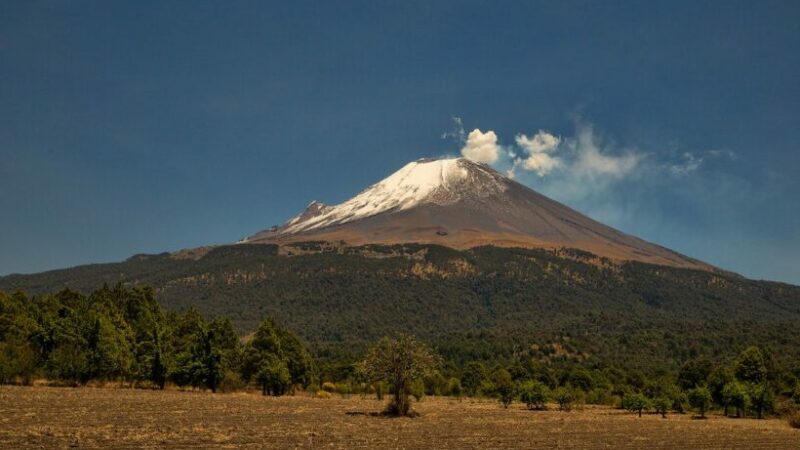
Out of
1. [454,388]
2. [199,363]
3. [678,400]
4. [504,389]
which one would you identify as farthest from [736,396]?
[199,363]

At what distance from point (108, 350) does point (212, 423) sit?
3127cm

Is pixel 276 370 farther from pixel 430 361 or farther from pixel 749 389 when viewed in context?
pixel 749 389

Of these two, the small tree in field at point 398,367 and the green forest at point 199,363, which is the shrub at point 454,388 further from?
the small tree in field at point 398,367

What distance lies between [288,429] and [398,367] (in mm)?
17116

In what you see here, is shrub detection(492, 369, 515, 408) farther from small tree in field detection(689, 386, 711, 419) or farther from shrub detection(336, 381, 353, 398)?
shrub detection(336, 381, 353, 398)

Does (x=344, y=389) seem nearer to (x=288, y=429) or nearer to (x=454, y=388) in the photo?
(x=454, y=388)

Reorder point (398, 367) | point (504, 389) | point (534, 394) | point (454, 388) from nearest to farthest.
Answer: point (398, 367)
point (534, 394)
point (504, 389)
point (454, 388)

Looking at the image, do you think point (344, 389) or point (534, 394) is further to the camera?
point (344, 389)

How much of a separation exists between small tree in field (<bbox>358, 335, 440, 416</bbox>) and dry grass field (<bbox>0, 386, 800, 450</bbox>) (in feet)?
7.93

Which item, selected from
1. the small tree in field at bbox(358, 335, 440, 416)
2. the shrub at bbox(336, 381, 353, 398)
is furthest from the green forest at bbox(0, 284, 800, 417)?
the small tree in field at bbox(358, 335, 440, 416)

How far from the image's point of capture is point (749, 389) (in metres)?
70.6

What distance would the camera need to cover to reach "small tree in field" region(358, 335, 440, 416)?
53781mm

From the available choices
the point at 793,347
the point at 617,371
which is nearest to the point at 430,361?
the point at 617,371

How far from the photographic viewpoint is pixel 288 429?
3841cm
